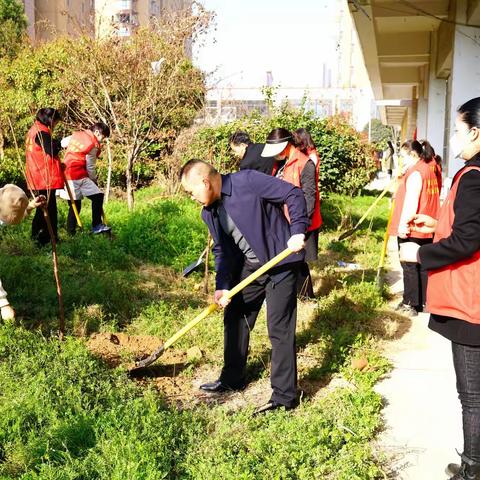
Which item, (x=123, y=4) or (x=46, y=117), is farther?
(x=123, y=4)

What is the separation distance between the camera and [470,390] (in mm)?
2895

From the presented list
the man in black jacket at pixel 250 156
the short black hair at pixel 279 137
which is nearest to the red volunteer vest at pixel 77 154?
the man in black jacket at pixel 250 156

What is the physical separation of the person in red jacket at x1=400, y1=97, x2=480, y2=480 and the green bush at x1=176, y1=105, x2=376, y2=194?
277 inches

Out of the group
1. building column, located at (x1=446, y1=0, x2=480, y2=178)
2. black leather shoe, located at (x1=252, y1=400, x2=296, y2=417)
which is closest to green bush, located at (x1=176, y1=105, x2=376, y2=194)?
building column, located at (x1=446, y1=0, x2=480, y2=178)

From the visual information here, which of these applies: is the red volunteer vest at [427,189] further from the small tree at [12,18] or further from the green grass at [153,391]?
the small tree at [12,18]

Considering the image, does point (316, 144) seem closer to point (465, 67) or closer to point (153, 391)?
point (465, 67)

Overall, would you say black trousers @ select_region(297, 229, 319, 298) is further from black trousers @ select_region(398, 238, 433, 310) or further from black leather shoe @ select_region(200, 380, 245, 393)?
black leather shoe @ select_region(200, 380, 245, 393)

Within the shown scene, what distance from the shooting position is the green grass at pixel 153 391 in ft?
10.2

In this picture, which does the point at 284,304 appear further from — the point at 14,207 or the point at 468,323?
the point at 14,207

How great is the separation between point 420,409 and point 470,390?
1.22 metres

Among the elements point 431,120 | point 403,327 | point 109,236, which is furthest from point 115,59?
point 403,327

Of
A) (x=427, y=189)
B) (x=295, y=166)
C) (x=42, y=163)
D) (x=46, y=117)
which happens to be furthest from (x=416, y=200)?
(x=42, y=163)

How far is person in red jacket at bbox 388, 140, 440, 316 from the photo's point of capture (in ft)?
18.3

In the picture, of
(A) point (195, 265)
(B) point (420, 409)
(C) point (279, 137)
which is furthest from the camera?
(C) point (279, 137)
